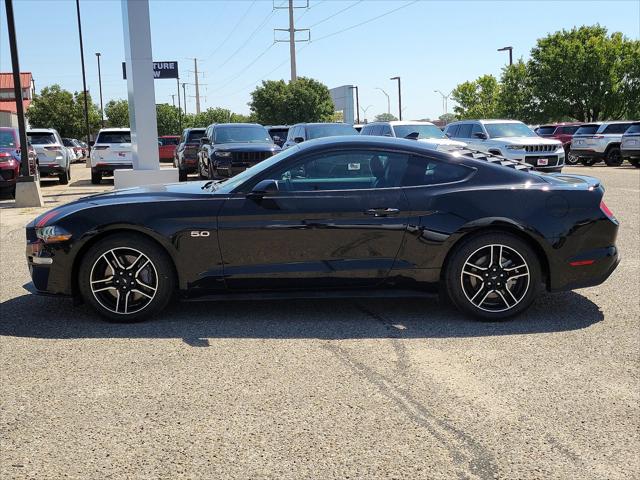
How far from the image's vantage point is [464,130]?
67.3ft


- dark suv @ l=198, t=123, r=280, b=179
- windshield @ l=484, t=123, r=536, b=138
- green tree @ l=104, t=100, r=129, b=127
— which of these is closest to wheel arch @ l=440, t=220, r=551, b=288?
dark suv @ l=198, t=123, r=280, b=179

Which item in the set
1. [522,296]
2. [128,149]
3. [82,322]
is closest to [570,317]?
[522,296]

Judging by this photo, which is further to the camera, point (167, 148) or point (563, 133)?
point (167, 148)

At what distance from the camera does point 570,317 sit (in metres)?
5.47

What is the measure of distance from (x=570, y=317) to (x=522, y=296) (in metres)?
0.52

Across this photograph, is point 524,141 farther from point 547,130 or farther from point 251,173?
point 547,130

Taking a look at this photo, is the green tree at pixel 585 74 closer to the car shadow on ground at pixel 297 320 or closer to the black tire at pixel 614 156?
the black tire at pixel 614 156

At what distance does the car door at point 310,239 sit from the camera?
5.23m

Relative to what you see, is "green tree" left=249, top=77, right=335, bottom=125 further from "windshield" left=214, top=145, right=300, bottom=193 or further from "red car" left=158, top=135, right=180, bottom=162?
"windshield" left=214, top=145, right=300, bottom=193

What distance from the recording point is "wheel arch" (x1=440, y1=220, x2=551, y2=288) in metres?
5.23

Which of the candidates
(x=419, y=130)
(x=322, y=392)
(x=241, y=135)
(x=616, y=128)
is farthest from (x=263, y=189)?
(x=616, y=128)

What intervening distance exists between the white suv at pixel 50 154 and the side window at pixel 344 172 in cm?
1748

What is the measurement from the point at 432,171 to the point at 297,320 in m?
1.62

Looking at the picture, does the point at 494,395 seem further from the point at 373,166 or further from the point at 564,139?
the point at 564,139
